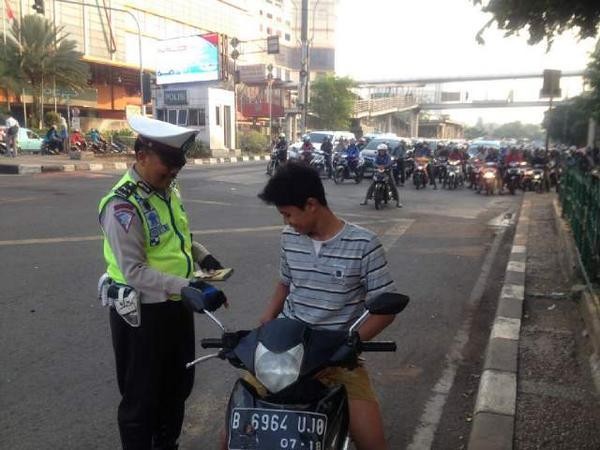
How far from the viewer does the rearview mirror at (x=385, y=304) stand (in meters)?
2.00

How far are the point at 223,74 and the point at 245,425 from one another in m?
37.2

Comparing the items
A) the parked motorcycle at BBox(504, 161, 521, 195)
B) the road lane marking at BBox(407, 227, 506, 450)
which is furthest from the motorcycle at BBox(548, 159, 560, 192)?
the road lane marking at BBox(407, 227, 506, 450)

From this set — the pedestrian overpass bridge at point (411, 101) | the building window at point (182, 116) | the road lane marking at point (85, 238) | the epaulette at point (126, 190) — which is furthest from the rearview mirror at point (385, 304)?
the pedestrian overpass bridge at point (411, 101)

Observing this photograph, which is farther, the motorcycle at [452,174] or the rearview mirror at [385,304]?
the motorcycle at [452,174]

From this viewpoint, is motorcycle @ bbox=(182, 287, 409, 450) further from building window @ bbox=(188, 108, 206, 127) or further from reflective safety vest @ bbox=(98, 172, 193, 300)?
building window @ bbox=(188, 108, 206, 127)

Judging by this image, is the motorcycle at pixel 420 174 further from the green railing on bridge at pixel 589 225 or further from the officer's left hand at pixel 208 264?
the officer's left hand at pixel 208 264

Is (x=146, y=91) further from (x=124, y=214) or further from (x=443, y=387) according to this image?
(x=124, y=214)

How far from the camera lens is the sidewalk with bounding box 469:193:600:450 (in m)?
3.15

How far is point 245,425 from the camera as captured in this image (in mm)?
1769

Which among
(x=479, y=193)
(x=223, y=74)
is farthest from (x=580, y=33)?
(x=223, y=74)

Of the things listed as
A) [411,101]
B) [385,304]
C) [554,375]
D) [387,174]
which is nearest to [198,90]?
[387,174]

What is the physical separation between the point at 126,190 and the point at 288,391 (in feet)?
3.56

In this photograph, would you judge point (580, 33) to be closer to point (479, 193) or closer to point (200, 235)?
point (200, 235)

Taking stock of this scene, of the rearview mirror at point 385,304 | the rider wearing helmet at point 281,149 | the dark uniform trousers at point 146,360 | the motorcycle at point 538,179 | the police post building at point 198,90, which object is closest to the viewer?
the rearview mirror at point 385,304
